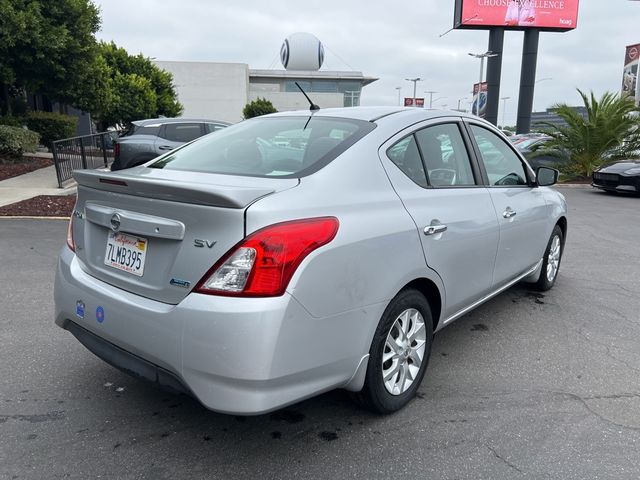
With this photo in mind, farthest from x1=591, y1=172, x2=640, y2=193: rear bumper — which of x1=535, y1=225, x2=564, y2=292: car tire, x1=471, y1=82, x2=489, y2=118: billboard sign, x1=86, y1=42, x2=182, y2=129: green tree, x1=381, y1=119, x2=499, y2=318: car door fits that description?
x1=471, y1=82, x2=489, y2=118: billboard sign

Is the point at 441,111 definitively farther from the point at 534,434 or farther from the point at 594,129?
the point at 594,129

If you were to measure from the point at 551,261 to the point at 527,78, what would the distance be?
128 feet

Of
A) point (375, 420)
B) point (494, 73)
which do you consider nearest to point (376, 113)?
point (375, 420)

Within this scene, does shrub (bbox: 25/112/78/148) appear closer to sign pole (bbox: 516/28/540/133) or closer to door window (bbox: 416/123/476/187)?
door window (bbox: 416/123/476/187)

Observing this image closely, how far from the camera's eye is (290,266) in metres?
2.21

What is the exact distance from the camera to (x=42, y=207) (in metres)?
9.32

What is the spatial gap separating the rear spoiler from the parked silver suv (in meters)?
8.41

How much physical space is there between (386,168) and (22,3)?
45.3 ft

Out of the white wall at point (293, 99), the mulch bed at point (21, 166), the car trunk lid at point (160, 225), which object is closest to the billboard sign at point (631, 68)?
the white wall at point (293, 99)

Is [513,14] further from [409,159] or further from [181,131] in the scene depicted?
[409,159]

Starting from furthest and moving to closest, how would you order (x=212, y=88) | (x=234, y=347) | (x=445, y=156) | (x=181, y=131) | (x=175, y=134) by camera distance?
1. (x=212, y=88)
2. (x=181, y=131)
3. (x=175, y=134)
4. (x=445, y=156)
5. (x=234, y=347)

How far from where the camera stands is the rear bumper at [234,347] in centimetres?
215

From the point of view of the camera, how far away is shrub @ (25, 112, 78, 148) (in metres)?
17.1

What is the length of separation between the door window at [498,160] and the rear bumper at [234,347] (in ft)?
6.43
